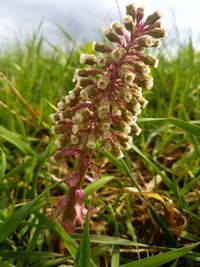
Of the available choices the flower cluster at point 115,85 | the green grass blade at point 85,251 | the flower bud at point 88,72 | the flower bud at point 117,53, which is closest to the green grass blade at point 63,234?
the green grass blade at point 85,251

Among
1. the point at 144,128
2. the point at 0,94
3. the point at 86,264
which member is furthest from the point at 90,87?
the point at 0,94

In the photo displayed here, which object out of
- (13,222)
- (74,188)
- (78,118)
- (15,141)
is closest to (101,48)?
(78,118)

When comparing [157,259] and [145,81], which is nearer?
[157,259]

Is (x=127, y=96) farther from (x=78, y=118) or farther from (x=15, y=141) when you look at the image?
(x=15, y=141)

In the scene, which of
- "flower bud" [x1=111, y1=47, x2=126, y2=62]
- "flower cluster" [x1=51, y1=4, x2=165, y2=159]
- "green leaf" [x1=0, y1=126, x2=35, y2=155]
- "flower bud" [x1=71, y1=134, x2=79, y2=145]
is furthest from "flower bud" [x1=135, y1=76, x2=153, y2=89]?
"green leaf" [x1=0, y1=126, x2=35, y2=155]

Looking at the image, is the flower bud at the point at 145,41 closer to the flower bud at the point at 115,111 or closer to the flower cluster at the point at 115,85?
the flower cluster at the point at 115,85

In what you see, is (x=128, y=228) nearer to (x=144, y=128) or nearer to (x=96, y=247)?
(x=96, y=247)

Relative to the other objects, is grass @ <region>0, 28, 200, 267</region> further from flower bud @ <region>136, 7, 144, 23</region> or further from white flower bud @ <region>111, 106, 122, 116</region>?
flower bud @ <region>136, 7, 144, 23</region>
